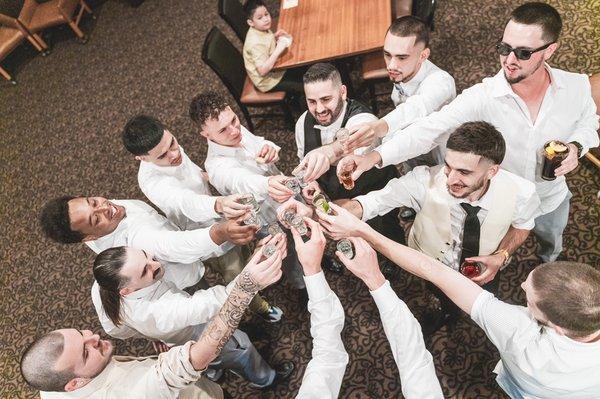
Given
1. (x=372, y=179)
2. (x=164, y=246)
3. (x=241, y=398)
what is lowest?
(x=241, y=398)

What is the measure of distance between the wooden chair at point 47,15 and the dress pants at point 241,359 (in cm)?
569

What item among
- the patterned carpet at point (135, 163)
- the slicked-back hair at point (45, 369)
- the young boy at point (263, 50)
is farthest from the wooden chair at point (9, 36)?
the slicked-back hair at point (45, 369)

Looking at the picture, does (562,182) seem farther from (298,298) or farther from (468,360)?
(298,298)

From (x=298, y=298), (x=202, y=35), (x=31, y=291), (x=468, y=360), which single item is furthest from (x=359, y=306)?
(x=202, y=35)

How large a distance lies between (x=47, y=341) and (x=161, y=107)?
369 centimetres

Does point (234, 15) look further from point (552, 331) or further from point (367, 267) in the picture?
point (552, 331)

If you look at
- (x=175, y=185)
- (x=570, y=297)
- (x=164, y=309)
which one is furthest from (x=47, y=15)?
(x=570, y=297)

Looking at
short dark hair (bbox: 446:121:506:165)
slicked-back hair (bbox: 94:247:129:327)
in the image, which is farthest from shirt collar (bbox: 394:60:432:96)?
slicked-back hair (bbox: 94:247:129:327)

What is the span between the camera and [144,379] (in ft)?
5.85

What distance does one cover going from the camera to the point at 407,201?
2.27 meters

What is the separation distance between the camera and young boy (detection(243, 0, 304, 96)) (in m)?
3.61

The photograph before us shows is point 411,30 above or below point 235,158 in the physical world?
above

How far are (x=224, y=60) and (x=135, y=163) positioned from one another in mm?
1663

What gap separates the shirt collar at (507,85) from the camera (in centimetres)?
204
